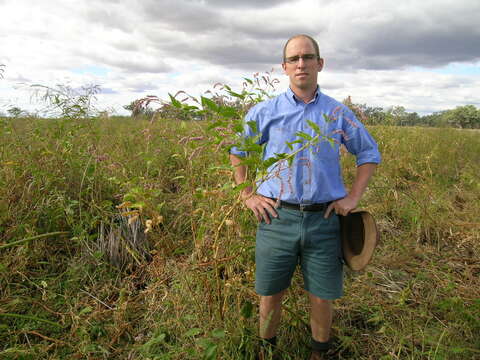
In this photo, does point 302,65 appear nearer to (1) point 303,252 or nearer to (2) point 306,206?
(2) point 306,206

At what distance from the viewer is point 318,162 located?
1.66m

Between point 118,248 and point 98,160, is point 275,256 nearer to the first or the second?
point 118,248

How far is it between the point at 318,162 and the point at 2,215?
2680 mm

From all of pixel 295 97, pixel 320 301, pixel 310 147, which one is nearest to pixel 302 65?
pixel 295 97

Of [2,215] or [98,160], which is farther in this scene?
[98,160]

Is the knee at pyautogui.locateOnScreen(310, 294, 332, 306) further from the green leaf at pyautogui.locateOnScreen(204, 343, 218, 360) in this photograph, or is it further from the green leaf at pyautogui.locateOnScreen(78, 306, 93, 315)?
the green leaf at pyautogui.locateOnScreen(78, 306, 93, 315)

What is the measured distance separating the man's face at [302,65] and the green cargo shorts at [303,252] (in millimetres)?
697

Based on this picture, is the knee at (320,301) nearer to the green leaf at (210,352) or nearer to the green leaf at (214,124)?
the green leaf at (210,352)

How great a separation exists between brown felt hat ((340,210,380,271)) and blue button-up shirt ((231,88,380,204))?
161 millimetres

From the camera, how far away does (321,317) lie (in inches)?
70.7

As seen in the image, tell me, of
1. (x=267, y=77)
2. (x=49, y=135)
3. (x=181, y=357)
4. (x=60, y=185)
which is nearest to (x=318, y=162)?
(x=267, y=77)

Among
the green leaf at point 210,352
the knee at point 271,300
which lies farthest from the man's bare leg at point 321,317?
the green leaf at point 210,352

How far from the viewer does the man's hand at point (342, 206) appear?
165cm

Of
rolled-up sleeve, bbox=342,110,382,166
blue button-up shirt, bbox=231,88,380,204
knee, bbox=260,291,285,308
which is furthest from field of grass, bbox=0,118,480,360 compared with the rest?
rolled-up sleeve, bbox=342,110,382,166
